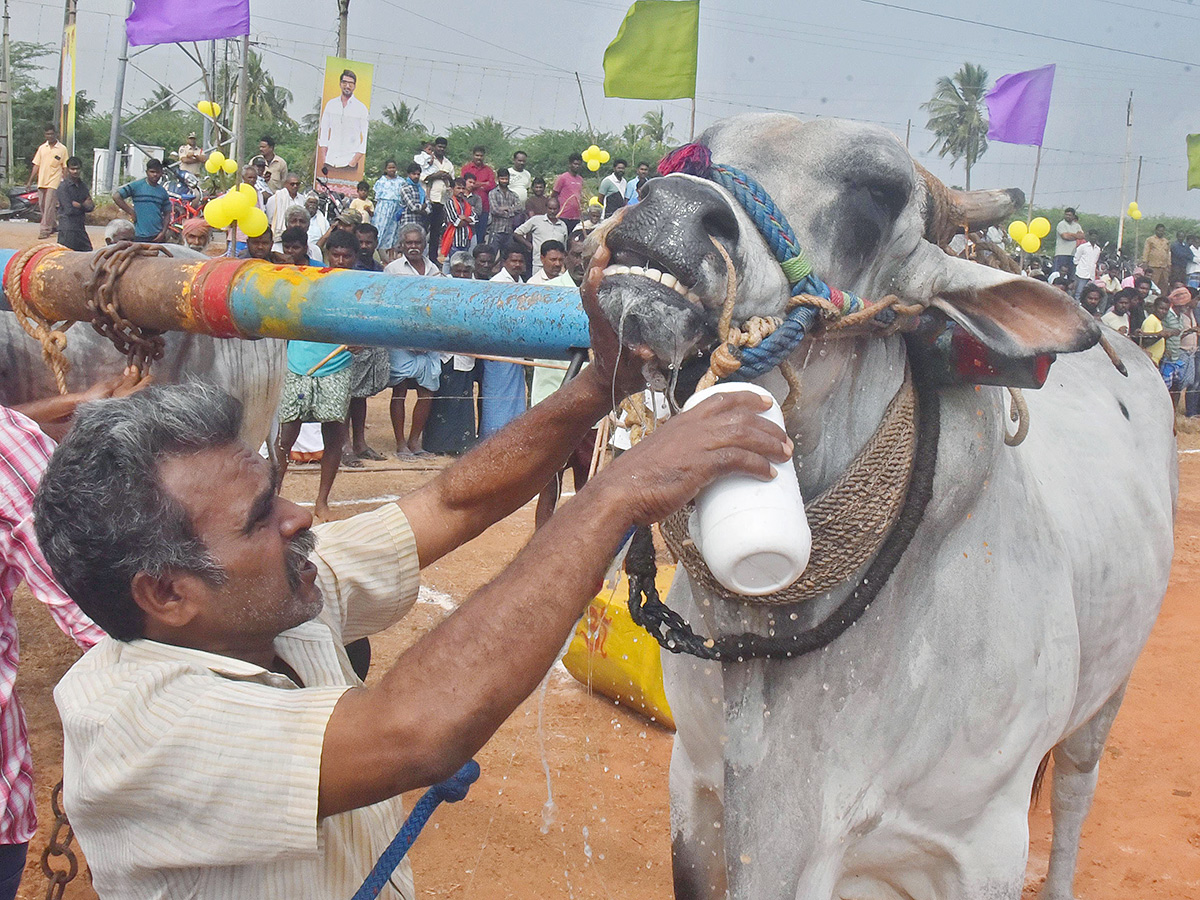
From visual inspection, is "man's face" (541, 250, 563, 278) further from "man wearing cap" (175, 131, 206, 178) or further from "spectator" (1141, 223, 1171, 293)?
"spectator" (1141, 223, 1171, 293)

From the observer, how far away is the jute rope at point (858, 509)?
6.38ft

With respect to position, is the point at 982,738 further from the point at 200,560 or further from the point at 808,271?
the point at 200,560

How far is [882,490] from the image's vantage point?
1.96 m

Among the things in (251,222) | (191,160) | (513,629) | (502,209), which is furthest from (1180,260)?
(513,629)

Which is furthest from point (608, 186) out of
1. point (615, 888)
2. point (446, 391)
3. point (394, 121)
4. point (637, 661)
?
point (394, 121)

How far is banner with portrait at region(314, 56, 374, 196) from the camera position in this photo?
13.2 m

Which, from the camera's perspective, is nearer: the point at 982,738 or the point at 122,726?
the point at 122,726

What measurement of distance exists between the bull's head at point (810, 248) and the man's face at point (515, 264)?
736cm

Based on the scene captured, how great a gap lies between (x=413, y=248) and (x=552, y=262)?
1.20 m

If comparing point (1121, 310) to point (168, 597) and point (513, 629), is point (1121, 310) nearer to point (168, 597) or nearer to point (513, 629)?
point (513, 629)

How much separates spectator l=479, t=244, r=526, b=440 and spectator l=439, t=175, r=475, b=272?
14.3 feet

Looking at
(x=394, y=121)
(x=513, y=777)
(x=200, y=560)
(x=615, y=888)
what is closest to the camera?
(x=200, y=560)

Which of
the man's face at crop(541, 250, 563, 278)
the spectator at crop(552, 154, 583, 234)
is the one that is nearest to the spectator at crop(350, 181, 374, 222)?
the spectator at crop(552, 154, 583, 234)

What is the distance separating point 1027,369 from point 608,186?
34.5 feet
